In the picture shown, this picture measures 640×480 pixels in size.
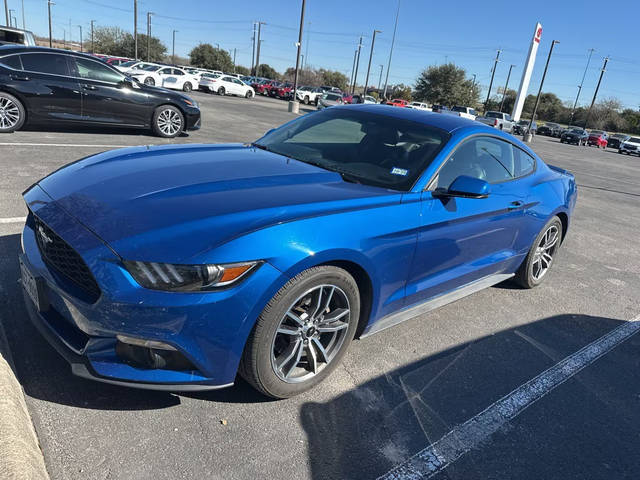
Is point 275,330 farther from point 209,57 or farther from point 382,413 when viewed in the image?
point 209,57

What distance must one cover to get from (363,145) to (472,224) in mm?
980

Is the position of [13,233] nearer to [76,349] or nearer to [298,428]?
[76,349]

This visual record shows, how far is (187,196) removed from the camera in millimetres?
2473

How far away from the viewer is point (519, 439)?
254 cm

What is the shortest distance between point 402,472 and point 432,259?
1359 mm

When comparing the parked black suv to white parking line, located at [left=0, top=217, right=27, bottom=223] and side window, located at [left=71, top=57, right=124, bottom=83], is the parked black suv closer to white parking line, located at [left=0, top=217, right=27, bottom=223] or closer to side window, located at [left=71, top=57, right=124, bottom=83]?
side window, located at [left=71, top=57, right=124, bottom=83]

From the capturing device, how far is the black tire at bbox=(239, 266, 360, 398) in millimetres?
2260

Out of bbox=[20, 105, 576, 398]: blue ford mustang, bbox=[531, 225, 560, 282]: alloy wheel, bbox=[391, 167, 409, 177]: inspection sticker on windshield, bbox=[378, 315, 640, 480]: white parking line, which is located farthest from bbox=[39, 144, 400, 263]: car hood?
bbox=[531, 225, 560, 282]: alloy wheel

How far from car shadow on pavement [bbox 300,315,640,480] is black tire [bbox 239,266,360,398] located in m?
0.22

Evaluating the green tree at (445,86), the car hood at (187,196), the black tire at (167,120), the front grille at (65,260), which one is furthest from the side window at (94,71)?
the green tree at (445,86)

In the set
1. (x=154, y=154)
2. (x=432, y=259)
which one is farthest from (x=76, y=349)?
(x=432, y=259)

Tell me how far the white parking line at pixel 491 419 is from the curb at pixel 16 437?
1442 mm

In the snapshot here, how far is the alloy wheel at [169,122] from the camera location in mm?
10023

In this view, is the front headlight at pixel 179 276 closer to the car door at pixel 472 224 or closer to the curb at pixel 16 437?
the curb at pixel 16 437
